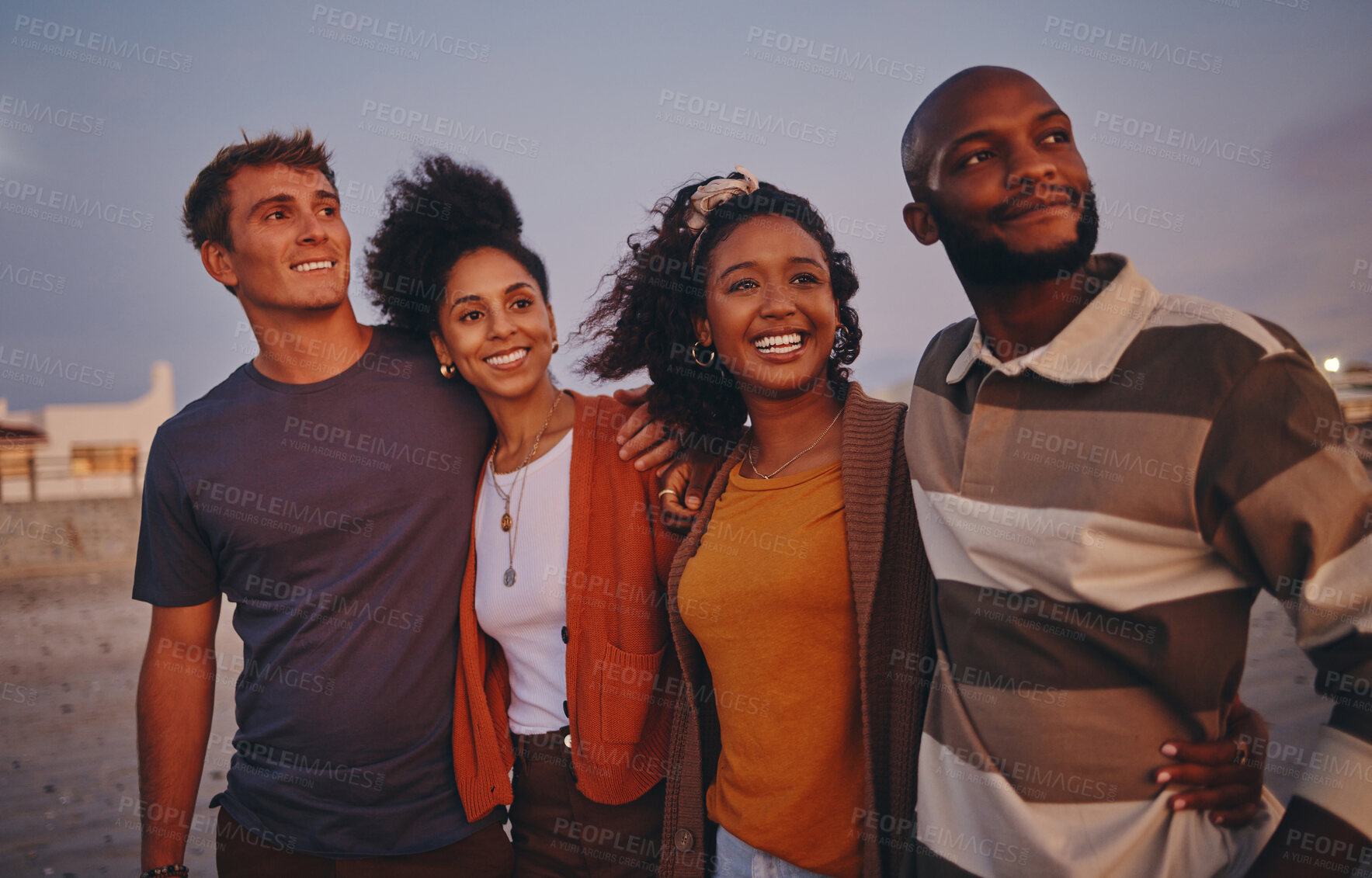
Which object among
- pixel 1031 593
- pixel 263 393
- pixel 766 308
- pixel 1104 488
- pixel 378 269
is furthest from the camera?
pixel 378 269

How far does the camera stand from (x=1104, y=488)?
138cm

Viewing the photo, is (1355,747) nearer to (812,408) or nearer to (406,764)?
(812,408)

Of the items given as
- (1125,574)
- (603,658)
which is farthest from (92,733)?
(1125,574)

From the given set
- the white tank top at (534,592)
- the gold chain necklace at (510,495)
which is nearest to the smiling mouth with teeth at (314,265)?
the gold chain necklace at (510,495)

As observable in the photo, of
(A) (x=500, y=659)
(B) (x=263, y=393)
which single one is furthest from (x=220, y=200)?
(A) (x=500, y=659)

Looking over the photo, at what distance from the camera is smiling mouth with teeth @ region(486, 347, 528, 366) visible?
2.58 metres

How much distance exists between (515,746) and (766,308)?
1.60 meters

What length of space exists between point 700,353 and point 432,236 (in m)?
1.12

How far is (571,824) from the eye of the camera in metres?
2.37

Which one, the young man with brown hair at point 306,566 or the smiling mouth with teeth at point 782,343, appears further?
the young man with brown hair at point 306,566

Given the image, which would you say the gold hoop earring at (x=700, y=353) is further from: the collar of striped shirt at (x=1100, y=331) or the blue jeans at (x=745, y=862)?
the blue jeans at (x=745, y=862)

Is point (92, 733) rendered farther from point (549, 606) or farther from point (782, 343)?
point (782, 343)

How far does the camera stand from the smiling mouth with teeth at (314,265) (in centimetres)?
270

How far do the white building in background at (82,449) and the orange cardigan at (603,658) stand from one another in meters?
16.0
